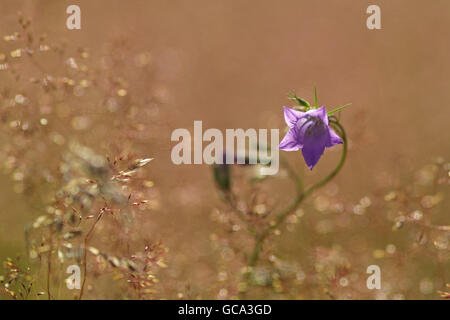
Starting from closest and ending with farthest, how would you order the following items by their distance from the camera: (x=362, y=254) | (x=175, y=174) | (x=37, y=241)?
(x=37, y=241), (x=362, y=254), (x=175, y=174)

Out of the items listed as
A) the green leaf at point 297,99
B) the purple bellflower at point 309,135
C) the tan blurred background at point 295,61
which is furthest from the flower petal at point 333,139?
the tan blurred background at point 295,61

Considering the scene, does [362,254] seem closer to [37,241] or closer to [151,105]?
[151,105]

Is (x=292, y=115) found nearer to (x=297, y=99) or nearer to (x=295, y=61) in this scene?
(x=297, y=99)

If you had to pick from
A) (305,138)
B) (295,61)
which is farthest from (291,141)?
(295,61)

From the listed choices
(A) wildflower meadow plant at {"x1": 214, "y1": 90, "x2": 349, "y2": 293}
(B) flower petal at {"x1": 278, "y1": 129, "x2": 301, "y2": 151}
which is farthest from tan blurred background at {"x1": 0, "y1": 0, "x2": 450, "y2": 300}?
(B) flower petal at {"x1": 278, "y1": 129, "x2": 301, "y2": 151}

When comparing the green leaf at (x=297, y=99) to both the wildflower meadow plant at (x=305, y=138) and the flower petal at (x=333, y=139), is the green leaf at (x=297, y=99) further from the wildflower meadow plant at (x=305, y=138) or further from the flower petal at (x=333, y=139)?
the flower petal at (x=333, y=139)

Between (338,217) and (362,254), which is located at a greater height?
(338,217)

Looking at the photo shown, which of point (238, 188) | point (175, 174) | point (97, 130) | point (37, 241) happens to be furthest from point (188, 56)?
point (37, 241)
